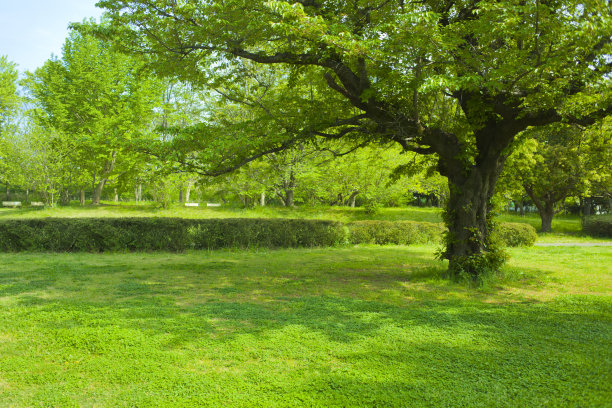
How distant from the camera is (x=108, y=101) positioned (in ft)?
86.1

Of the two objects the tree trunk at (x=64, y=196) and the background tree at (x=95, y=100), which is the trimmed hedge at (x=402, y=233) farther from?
the tree trunk at (x=64, y=196)

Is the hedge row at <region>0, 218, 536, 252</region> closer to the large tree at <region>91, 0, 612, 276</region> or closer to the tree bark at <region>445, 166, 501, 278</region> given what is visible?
the large tree at <region>91, 0, 612, 276</region>

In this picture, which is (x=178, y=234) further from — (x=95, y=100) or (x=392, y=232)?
(x=95, y=100)

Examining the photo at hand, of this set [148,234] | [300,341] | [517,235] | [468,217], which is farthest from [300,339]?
[517,235]

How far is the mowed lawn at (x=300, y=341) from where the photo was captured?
3.59 metres

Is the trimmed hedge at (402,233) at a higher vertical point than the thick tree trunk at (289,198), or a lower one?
lower

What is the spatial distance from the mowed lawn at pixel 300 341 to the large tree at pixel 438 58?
254cm

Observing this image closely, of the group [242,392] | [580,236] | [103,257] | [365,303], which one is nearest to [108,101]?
[103,257]

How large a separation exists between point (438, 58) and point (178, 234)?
9909 mm

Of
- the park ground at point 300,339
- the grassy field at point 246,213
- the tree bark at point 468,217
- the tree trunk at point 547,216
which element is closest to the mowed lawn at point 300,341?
the park ground at point 300,339

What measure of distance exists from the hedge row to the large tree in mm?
5901

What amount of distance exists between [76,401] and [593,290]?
9.07 m

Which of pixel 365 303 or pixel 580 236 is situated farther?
pixel 580 236

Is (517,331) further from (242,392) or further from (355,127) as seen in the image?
(355,127)
